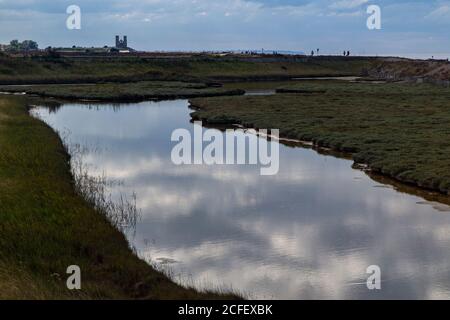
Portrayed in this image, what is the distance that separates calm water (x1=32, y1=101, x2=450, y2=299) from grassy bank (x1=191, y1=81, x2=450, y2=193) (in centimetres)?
182

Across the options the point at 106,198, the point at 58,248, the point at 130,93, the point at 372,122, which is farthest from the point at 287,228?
the point at 130,93

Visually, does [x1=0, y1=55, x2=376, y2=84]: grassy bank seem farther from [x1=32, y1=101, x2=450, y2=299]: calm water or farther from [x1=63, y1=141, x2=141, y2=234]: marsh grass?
[x1=63, y1=141, x2=141, y2=234]: marsh grass

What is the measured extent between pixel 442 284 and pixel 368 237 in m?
4.08

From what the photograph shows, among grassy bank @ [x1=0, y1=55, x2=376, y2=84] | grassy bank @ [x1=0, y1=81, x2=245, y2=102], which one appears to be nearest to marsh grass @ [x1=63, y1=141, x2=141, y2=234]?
grassy bank @ [x1=0, y1=81, x2=245, y2=102]

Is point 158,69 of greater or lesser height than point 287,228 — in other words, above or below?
above

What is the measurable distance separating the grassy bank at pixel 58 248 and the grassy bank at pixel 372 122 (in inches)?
536

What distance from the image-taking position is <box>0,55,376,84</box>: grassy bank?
9938 centimetres

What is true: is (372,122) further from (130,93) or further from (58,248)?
(130,93)

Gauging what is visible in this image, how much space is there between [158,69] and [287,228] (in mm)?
96788

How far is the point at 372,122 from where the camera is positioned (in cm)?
4566
